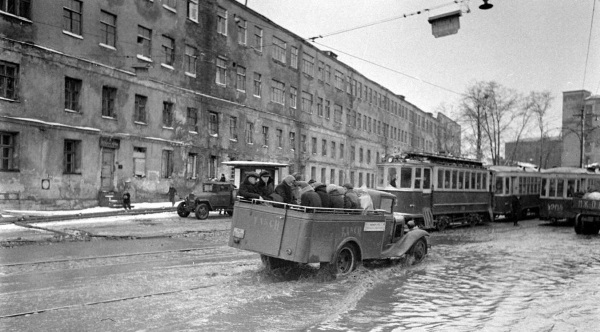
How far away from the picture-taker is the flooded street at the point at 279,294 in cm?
685

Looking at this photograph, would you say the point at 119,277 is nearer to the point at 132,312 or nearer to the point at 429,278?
the point at 132,312

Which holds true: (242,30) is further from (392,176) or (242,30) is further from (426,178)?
(426,178)

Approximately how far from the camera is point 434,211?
2211 centimetres

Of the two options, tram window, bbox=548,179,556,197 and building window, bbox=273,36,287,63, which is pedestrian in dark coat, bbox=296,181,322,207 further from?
building window, bbox=273,36,287,63

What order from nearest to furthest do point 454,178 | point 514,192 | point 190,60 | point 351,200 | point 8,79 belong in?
point 351,200, point 8,79, point 454,178, point 514,192, point 190,60

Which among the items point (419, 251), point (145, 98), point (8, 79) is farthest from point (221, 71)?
point (419, 251)

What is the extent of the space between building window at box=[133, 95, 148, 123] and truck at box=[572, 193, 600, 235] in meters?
22.5

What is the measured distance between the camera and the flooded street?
685 centimetres

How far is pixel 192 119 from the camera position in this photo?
34.2 m

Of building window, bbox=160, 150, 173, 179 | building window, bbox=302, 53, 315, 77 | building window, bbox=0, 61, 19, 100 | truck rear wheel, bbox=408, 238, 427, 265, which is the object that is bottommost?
truck rear wheel, bbox=408, 238, 427, 265

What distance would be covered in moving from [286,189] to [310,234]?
3.56 feet

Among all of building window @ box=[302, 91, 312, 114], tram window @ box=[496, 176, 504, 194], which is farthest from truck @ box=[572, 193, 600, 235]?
building window @ box=[302, 91, 312, 114]

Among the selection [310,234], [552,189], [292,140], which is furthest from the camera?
[292,140]

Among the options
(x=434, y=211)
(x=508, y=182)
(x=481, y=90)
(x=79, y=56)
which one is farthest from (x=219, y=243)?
(x=481, y=90)
